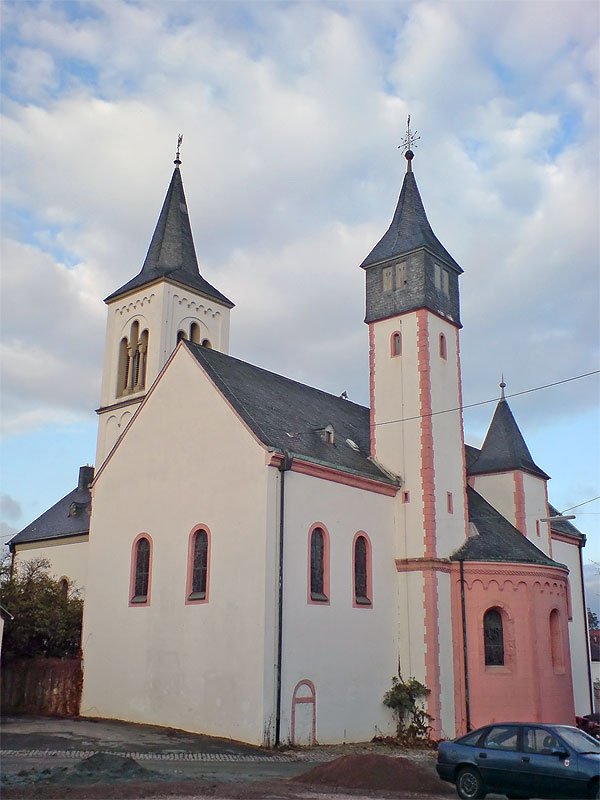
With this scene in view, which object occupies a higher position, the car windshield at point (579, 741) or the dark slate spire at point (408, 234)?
the dark slate spire at point (408, 234)

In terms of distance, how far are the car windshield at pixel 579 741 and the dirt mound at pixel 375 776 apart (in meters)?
2.53

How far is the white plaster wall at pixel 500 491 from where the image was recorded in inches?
1254

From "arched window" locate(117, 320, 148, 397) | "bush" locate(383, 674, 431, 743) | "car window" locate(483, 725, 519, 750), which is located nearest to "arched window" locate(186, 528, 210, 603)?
"bush" locate(383, 674, 431, 743)

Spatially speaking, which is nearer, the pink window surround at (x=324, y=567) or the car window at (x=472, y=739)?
the car window at (x=472, y=739)

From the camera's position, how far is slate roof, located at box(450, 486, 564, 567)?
2634cm

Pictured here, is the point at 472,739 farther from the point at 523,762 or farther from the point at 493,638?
the point at 493,638

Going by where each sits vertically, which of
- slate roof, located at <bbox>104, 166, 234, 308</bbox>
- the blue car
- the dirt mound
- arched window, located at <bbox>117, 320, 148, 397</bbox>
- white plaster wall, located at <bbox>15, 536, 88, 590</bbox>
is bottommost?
the dirt mound

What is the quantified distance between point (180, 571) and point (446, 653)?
28.4 ft

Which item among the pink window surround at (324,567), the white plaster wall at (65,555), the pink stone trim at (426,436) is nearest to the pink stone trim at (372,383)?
the pink stone trim at (426,436)

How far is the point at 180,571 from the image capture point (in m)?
23.8

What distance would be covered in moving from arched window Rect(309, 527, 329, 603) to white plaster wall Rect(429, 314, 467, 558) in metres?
4.56

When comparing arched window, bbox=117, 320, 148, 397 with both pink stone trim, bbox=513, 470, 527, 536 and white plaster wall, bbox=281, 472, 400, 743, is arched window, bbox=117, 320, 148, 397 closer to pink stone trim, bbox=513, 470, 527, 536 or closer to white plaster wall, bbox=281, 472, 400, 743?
pink stone trim, bbox=513, 470, 527, 536

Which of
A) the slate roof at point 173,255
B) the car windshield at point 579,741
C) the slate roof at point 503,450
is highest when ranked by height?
the slate roof at point 173,255

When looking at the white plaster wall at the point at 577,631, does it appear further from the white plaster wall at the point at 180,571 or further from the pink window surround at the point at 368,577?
the white plaster wall at the point at 180,571
